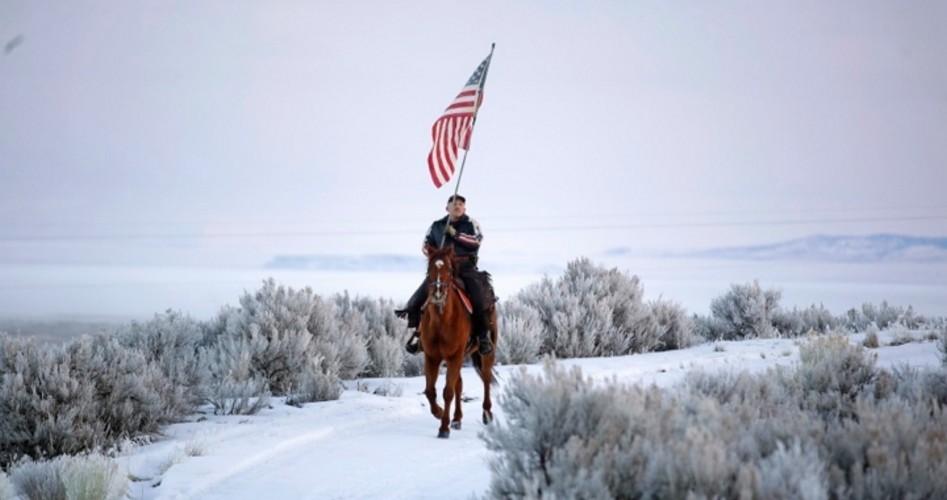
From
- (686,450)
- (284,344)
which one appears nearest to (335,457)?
(686,450)

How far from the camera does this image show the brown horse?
1077 centimetres

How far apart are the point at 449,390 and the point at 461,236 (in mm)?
1990

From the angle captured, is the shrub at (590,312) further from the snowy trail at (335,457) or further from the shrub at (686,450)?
the shrub at (686,450)

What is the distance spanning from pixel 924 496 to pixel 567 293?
1655 cm

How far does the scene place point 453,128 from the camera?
14.6 m

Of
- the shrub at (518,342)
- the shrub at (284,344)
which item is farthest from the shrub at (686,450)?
the shrub at (518,342)

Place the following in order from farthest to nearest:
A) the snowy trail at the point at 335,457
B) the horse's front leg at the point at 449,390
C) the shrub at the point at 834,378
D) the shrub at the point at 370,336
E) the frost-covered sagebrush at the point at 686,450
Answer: the shrub at the point at 370,336, the horse's front leg at the point at 449,390, the shrub at the point at 834,378, the snowy trail at the point at 335,457, the frost-covered sagebrush at the point at 686,450

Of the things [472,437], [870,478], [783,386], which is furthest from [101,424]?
[870,478]

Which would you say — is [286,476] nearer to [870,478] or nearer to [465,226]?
[465,226]

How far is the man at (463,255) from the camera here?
38.5 ft

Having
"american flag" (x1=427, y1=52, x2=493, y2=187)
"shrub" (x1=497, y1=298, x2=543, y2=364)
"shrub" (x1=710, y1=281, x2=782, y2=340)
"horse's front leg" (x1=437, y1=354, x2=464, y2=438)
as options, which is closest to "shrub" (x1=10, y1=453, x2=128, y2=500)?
"horse's front leg" (x1=437, y1=354, x2=464, y2=438)

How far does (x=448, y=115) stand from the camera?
1473cm

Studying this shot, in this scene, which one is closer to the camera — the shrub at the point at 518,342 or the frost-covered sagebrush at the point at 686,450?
the frost-covered sagebrush at the point at 686,450

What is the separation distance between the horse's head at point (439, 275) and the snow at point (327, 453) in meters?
1.61
